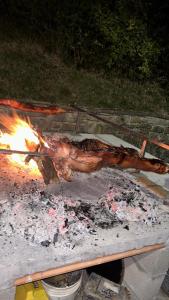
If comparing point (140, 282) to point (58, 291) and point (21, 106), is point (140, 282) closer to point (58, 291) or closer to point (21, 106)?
point (58, 291)

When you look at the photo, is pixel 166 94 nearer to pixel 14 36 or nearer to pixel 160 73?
pixel 160 73

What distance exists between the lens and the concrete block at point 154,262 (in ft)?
12.8

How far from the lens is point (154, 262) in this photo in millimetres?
3934

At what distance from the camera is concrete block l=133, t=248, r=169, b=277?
391 centimetres

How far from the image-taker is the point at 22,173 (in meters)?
4.32

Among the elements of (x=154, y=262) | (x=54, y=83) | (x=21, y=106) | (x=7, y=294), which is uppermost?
(x=54, y=83)

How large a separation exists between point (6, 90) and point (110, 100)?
130 inches

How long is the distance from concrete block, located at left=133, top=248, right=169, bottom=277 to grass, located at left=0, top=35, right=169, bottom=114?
5215mm

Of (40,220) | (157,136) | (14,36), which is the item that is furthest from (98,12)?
(40,220)

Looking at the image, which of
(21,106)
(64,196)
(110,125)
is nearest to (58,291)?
(64,196)

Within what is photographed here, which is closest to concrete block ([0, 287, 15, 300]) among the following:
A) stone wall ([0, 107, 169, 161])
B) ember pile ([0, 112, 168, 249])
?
ember pile ([0, 112, 168, 249])

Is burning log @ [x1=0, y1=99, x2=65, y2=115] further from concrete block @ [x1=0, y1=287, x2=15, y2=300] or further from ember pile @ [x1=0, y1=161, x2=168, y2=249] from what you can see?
concrete block @ [x1=0, y1=287, x2=15, y2=300]

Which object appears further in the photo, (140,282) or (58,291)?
(140,282)

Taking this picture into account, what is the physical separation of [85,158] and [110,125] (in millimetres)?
4788
